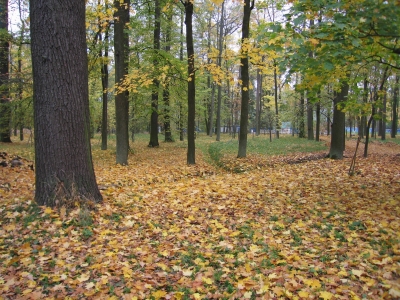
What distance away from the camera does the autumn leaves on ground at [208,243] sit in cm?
301

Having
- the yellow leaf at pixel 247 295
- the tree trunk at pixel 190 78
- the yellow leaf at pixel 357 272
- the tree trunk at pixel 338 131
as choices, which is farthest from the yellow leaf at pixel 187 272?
the tree trunk at pixel 338 131

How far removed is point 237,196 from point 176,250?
2606mm

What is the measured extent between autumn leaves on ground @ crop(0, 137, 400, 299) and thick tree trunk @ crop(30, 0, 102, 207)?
0.49 metres

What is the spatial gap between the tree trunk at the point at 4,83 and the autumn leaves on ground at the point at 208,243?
5853mm

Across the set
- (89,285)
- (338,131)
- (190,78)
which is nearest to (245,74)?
(190,78)

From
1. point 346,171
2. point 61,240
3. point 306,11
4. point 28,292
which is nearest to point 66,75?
point 61,240

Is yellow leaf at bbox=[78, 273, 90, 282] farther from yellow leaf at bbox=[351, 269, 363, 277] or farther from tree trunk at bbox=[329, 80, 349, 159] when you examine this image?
tree trunk at bbox=[329, 80, 349, 159]

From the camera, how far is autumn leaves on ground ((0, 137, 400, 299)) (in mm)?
3010

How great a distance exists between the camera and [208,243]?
4.12 meters

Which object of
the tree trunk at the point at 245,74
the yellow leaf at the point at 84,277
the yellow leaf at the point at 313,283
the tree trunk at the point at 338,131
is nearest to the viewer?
the yellow leaf at the point at 313,283

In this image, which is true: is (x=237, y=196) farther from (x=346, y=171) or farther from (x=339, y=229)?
(x=346, y=171)

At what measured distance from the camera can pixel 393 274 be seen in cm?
313

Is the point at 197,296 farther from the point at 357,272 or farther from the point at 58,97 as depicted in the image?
the point at 58,97

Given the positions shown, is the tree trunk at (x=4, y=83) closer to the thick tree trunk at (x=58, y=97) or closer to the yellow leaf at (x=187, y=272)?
the thick tree trunk at (x=58, y=97)
